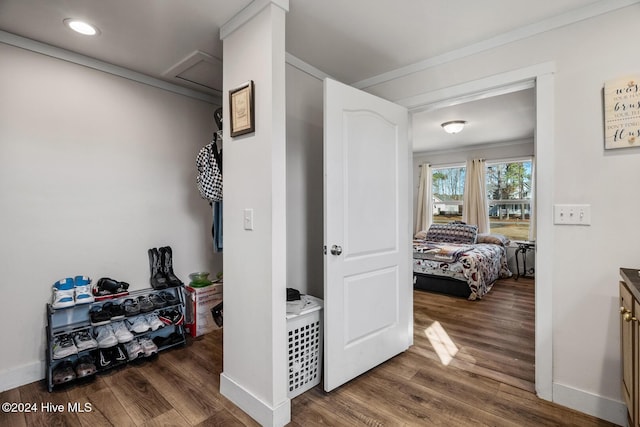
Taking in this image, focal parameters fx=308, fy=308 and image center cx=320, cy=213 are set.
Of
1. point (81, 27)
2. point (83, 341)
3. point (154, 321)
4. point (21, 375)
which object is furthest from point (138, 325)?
point (81, 27)

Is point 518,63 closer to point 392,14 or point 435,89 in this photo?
point 435,89

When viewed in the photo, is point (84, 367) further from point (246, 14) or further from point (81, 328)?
point (246, 14)

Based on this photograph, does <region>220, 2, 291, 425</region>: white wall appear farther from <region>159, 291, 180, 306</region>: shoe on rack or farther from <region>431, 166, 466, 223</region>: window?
<region>431, 166, 466, 223</region>: window

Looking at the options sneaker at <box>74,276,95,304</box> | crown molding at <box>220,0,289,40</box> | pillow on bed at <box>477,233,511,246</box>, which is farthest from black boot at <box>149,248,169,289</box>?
pillow on bed at <box>477,233,511,246</box>

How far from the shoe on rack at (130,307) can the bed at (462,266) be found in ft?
11.7

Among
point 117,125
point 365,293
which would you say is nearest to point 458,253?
point 365,293

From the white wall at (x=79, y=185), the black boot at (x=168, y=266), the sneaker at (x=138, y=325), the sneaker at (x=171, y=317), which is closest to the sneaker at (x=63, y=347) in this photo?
the white wall at (x=79, y=185)

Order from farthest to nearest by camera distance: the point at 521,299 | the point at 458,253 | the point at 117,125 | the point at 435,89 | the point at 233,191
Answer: the point at 458,253 < the point at 521,299 < the point at 117,125 < the point at 435,89 < the point at 233,191

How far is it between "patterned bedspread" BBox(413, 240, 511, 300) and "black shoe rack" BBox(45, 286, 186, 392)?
3272 mm

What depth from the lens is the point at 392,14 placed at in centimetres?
182

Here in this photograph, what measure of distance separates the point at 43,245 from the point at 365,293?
2.26m

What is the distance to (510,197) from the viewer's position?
589 centimetres

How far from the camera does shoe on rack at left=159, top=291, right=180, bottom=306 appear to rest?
253 cm

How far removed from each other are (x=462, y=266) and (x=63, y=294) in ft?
13.6
